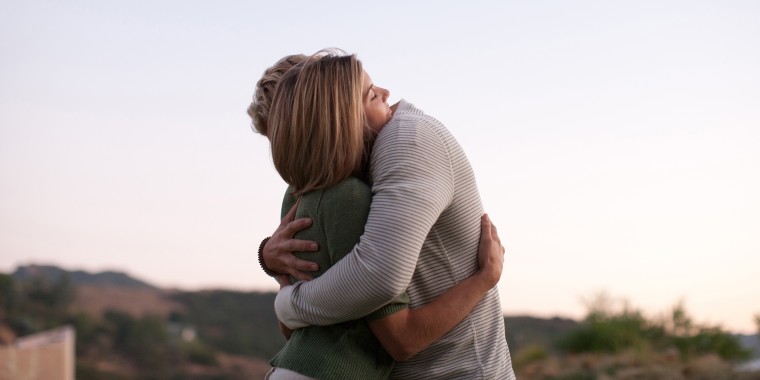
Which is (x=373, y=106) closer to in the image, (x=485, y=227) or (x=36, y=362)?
(x=485, y=227)

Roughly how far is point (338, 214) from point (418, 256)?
24cm

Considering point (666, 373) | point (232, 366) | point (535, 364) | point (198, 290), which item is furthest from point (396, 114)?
point (198, 290)

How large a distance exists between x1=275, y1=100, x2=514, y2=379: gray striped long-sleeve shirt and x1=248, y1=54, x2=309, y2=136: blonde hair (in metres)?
0.40

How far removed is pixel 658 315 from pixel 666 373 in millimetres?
3158

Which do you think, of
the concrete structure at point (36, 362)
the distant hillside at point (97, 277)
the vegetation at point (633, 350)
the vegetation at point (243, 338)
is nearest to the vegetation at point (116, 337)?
the vegetation at point (243, 338)

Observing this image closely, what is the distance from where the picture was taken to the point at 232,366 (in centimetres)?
2878

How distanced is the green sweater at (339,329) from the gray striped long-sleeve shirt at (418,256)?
52mm

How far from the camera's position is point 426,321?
2.35 meters

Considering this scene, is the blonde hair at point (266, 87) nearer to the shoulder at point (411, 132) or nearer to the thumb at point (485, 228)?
the shoulder at point (411, 132)

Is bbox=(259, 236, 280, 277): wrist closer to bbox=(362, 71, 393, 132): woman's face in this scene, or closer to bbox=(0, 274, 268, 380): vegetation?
bbox=(362, 71, 393, 132): woman's face

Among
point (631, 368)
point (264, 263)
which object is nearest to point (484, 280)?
point (264, 263)

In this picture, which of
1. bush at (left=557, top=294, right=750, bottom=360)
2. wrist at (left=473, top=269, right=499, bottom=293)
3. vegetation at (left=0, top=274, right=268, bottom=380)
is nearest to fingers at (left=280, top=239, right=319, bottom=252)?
wrist at (left=473, top=269, right=499, bottom=293)

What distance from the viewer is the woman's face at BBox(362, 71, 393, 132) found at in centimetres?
246

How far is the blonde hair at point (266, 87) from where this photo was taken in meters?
2.74
